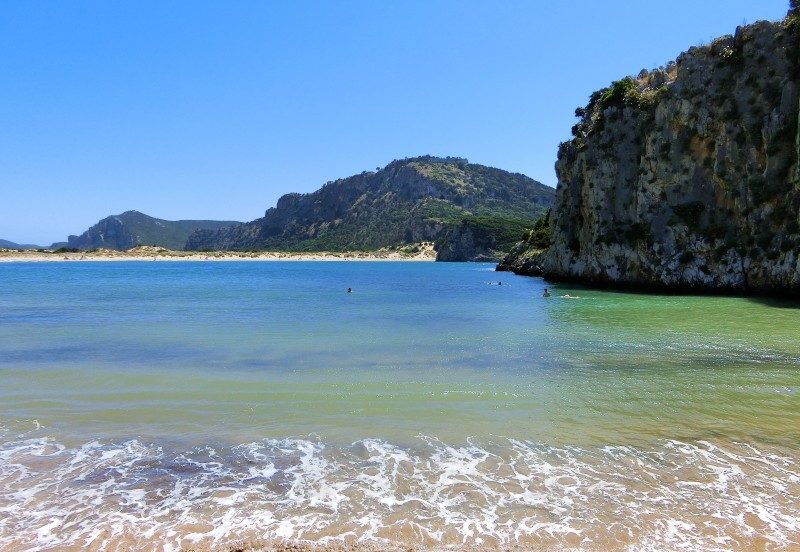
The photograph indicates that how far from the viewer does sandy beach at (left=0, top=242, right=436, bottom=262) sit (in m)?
114

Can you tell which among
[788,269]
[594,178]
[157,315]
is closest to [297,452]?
[157,315]

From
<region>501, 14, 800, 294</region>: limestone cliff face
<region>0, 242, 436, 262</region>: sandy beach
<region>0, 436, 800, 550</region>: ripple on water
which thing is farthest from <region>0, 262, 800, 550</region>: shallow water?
<region>0, 242, 436, 262</region>: sandy beach

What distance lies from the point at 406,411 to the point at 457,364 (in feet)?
15.5

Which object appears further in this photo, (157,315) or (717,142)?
(717,142)

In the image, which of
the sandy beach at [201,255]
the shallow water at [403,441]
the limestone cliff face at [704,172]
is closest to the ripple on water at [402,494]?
the shallow water at [403,441]

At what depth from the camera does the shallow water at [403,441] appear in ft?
18.4

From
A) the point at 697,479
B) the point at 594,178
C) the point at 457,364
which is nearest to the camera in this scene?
the point at 697,479

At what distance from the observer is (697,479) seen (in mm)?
6641

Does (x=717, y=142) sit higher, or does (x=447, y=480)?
(x=717, y=142)

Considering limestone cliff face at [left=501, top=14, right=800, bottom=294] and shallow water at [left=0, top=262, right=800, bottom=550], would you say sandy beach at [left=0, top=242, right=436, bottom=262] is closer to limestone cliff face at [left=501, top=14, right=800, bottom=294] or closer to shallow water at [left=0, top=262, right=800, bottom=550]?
limestone cliff face at [left=501, top=14, right=800, bottom=294]

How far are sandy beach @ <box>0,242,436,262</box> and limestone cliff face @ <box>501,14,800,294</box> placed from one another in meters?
109

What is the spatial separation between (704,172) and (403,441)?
3884 cm

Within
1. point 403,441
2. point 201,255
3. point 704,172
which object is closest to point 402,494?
point 403,441

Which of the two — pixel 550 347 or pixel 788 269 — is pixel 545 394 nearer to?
pixel 550 347
